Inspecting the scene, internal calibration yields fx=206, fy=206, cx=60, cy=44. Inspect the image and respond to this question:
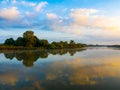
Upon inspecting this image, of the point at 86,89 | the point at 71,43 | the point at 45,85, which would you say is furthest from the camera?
the point at 71,43

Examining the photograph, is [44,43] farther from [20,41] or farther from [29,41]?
[20,41]

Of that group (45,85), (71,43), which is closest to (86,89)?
(45,85)

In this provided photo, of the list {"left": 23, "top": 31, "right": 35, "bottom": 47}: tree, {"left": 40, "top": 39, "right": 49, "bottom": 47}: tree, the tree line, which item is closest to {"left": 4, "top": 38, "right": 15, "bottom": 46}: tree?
the tree line

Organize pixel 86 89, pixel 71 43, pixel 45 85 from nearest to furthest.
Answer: pixel 86 89 < pixel 45 85 < pixel 71 43

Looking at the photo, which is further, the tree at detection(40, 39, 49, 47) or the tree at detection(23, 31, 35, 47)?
the tree at detection(40, 39, 49, 47)

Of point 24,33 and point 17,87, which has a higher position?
point 24,33

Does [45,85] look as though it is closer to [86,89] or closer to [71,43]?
[86,89]

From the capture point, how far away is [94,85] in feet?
25.9

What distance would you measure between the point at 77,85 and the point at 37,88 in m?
1.56

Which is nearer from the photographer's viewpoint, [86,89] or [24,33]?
[86,89]

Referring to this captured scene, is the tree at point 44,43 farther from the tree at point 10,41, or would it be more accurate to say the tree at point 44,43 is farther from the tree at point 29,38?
the tree at point 10,41

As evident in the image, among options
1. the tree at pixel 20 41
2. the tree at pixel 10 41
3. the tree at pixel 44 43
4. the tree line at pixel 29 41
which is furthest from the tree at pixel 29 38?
the tree at pixel 10 41

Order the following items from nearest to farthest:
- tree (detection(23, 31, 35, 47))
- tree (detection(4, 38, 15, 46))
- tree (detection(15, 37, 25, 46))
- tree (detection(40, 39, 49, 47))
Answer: tree (detection(23, 31, 35, 47)), tree (detection(15, 37, 25, 46)), tree (detection(4, 38, 15, 46)), tree (detection(40, 39, 49, 47))

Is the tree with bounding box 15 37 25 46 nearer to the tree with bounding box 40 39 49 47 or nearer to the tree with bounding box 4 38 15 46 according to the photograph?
the tree with bounding box 4 38 15 46
